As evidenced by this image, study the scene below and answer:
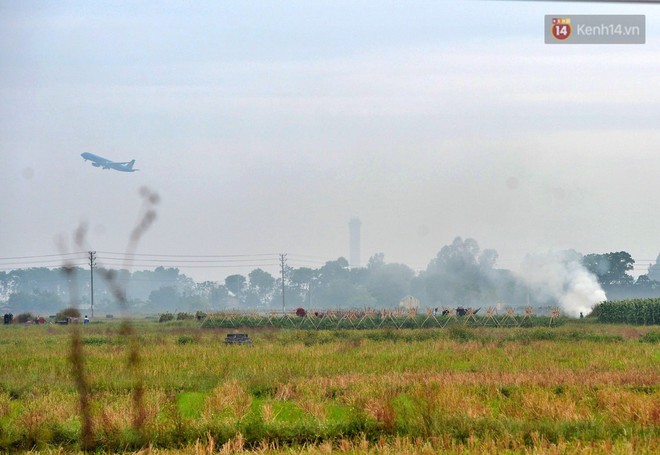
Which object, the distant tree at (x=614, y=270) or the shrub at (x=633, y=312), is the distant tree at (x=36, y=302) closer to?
the distant tree at (x=614, y=270)

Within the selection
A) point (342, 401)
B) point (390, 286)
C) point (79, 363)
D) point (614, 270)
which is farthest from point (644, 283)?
→ point (79, 363)

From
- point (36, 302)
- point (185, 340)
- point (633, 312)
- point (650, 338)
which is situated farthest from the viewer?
point (36, 302)

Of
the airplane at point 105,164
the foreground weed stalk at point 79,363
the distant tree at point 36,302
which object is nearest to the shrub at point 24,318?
the airplane at point 105,164

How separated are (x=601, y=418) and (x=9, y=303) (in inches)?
5066

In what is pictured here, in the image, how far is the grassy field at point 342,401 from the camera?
45.0 feet

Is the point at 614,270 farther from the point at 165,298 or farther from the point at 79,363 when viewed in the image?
the point at 79,363

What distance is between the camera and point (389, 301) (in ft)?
396

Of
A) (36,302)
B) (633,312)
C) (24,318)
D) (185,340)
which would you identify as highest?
(185,340)

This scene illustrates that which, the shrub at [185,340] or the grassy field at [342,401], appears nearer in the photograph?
the grassy field at [342,401]

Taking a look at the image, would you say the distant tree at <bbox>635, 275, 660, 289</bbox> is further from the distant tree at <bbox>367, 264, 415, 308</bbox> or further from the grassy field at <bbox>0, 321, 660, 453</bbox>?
the grassy field at <bbox>0, 321, 660, 453</bbox>

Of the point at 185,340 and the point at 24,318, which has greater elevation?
the point at 185,340

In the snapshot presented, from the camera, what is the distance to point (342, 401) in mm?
17531

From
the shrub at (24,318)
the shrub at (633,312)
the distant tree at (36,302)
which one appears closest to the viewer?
the shrub at (633,312)

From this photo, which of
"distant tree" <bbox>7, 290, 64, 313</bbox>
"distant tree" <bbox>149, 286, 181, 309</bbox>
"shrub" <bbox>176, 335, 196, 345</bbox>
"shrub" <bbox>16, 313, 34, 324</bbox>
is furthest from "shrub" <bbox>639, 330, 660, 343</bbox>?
"distant tree" <bbox>149, 286, 181, 309</bbox>
